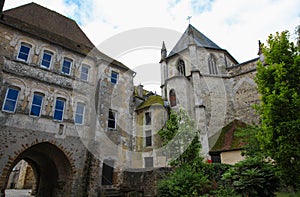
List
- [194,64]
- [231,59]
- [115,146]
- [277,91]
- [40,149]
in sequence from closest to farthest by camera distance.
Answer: [277,91], [40,149], [115,146], [194,64], [231,59]

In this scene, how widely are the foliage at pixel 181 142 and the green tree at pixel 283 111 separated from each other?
5.18 metres

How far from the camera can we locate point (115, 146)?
14.9 m

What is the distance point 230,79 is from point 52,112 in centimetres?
2075

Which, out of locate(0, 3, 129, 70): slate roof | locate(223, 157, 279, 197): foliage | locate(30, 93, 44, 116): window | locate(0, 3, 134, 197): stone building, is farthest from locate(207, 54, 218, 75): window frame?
locate(30, 93, 44, 116): window

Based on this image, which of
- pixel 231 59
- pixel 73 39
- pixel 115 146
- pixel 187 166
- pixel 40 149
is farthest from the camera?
pixel 231 59

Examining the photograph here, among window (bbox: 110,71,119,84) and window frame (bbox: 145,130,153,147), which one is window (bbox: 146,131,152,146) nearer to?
window frame (bbox: 145,130,153,147)

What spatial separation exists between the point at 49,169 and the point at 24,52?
850cm

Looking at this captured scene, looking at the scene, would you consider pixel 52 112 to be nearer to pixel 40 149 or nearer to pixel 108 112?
pixel 40 149

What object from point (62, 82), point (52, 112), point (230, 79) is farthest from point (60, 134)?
point (230, 79)

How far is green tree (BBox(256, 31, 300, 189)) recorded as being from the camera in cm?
662

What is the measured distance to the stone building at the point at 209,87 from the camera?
21.9 meters

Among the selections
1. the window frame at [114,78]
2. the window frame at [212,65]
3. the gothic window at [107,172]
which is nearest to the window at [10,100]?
the gothic window at [107,172]

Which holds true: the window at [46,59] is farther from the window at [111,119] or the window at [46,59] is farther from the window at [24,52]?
the window at [111,119]

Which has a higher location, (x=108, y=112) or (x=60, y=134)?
(x=108, y=112)
